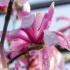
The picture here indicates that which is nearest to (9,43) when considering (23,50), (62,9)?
(23,50)

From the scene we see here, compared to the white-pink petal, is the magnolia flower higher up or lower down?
higher up

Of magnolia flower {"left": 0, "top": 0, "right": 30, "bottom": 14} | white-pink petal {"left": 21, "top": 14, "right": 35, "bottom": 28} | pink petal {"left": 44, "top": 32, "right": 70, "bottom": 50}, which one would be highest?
magnolia flower {"left": 0, "top": 0, "right": 30, "bottom": 14}

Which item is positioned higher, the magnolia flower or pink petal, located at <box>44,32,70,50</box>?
the magnolia flower

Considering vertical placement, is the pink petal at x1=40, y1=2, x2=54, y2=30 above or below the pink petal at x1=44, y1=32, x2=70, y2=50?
above

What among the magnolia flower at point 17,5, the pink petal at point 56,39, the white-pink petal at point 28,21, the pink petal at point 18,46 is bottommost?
the pink petal at point 18,46

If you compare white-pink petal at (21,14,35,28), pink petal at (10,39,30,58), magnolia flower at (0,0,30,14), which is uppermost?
magnolia flower at (0,0,30,14)

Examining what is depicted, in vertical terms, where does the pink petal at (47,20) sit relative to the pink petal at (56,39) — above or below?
above

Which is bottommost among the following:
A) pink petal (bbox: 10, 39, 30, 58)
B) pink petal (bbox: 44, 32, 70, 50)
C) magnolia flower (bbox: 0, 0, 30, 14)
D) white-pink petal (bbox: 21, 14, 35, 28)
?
pink petal (bbox: 10, 39, 30, 58)

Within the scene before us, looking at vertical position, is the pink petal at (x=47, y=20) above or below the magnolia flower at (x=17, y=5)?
below
